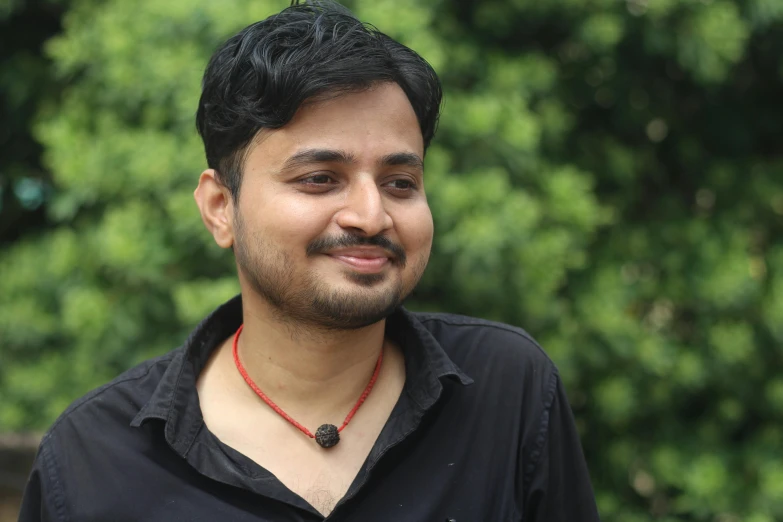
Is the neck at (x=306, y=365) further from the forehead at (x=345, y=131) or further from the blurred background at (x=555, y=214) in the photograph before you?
the blurred background at (x=555, y=214)

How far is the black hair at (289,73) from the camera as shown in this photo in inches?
75.7

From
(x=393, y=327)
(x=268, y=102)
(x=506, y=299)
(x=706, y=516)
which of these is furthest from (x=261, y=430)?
(x=706, y=516)

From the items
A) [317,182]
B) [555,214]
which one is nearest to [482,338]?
[317,182]

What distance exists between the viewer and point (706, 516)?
3777mm

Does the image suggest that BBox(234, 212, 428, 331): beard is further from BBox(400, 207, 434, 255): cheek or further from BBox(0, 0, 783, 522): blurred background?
BBox(0, 0, 783, 522): blurred background

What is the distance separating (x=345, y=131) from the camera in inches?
75.7

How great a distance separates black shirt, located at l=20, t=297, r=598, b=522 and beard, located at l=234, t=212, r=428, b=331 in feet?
Result: 0.81

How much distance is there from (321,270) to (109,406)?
1.96ft

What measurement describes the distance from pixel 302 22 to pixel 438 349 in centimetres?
83

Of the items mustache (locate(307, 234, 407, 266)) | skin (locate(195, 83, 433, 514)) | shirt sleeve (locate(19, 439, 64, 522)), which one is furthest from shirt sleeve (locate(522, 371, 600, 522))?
shirt sleeve (locate(19, 439, 64, 522))

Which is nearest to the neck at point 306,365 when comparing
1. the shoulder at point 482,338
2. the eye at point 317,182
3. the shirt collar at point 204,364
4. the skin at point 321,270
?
the skin at point 321,270

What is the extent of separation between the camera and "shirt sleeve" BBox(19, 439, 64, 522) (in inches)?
76.0

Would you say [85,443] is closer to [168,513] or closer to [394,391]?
[168,513]

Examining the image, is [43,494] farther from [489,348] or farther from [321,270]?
[489,348]
